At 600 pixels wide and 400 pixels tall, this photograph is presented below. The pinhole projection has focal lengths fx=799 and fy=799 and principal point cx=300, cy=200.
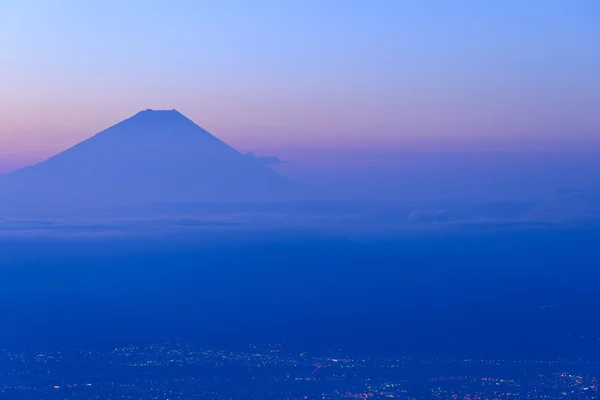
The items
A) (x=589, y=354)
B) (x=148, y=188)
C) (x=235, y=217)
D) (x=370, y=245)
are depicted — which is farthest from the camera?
(x=235, y=217)

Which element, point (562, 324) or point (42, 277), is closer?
point (562, 324)

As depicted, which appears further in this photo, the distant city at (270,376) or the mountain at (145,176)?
the mountain at (145,176)

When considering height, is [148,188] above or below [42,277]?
above

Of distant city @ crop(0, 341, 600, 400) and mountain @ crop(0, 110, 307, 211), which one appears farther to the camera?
mountain @ crop(0, 110, 307, 211)

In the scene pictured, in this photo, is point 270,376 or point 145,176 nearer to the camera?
point 270,376

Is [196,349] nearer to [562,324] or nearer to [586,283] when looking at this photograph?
[562,324]

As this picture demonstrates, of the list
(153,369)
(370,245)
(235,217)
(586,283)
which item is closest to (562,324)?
(586,283)

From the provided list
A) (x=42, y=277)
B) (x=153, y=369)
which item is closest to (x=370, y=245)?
(x=42, y=277)

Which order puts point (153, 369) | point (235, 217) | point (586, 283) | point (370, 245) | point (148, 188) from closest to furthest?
point (153, 369), point (586, 283), point (148, 188), point (370, 245), point (235, 217)
